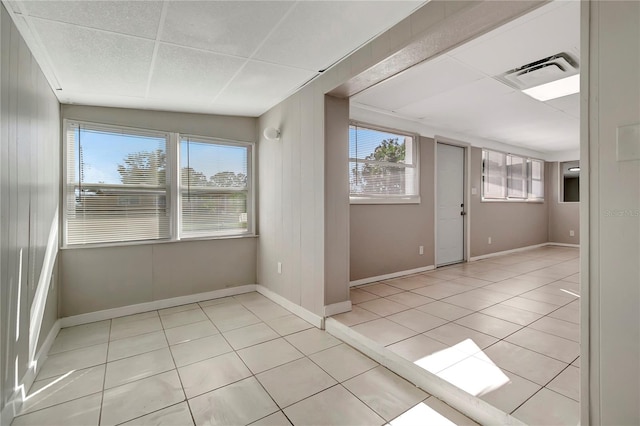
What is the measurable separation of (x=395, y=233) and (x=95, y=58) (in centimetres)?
384

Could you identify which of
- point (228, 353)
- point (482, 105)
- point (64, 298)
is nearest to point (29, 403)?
point (228, 353)

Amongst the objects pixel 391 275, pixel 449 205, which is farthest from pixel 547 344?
pixel 449 205

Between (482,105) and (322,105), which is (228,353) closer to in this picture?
(322,105)

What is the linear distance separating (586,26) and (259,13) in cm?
169

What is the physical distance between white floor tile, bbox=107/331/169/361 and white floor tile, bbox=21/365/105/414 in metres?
0.23

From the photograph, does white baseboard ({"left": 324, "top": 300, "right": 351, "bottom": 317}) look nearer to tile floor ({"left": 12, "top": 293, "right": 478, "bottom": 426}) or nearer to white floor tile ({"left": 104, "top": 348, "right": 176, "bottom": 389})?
tile floor ({"left": 12, "top": 293, "right": 478, "bottom": 426})

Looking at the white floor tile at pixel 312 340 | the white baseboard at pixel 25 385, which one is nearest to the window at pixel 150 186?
the white baseboard at pixel 25 385

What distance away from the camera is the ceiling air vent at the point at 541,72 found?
8.73ft

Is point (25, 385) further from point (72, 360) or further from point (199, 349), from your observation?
point (199, 349)

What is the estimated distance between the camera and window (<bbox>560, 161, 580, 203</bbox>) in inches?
300

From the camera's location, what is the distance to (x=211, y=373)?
219cm

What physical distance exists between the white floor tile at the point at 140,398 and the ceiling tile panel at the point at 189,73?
7.85 ft

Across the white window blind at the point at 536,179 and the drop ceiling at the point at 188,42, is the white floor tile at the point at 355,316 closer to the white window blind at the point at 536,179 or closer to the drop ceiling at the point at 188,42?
the drop ceiling at the point at 188,42

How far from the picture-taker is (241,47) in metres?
2.29
